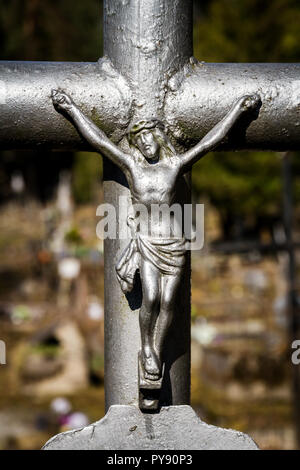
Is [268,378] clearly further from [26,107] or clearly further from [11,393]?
[26,107]

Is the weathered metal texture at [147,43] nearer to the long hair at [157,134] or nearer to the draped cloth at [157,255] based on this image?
the long hair at [157,134]

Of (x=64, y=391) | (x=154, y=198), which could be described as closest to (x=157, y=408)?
(x=154, y=198)

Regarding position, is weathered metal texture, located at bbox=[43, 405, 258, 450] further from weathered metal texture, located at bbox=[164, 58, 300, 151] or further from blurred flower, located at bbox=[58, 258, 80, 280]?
blurred flower, located at bbox=[58, 258, 80, 280]

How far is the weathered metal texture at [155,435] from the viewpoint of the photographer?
134 centimetres

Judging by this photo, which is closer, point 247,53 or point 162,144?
point 162,144

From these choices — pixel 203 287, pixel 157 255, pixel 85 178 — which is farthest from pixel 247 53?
pixel 157 255

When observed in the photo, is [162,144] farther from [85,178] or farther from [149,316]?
[85,178]

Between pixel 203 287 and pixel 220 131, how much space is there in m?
14.3

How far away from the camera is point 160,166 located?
4.51 ft

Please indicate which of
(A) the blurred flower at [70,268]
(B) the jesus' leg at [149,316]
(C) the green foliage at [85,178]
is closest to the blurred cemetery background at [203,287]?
(A) the blurred flower at [70,268]

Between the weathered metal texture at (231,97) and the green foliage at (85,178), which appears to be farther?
the green foliage at (85,178)

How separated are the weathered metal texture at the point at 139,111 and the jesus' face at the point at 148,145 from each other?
77 millimetres

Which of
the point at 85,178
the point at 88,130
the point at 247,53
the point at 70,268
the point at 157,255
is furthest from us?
the point at 85,178

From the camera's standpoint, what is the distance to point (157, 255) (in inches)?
51.9
